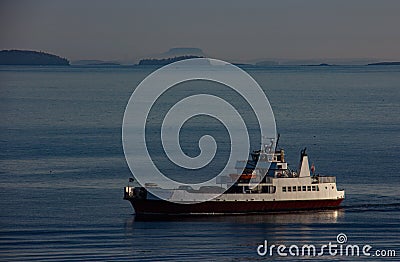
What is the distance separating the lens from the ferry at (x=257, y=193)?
6147 cm

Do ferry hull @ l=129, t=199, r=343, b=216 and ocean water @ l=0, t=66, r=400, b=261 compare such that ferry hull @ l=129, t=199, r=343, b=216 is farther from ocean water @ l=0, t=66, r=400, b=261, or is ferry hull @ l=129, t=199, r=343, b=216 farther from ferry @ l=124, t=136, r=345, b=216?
ocean water @ l=0, t=66, r=400, b=261

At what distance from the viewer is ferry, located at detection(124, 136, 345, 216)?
61469 millimetres

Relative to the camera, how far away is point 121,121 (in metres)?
128

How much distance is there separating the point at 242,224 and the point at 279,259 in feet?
36.0

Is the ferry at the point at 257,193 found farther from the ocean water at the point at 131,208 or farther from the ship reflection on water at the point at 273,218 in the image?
the ocean water at the point at 131,208

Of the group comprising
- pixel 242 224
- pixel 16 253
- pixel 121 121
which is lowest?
pixel 16 253

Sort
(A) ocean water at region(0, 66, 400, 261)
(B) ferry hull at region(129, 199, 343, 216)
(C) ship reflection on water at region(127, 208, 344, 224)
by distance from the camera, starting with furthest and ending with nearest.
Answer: (B) ferry hull at region(129, 199, 343, 216) → (C) ship reflection on water at region(127, 208, 344, 224) → (A) ocean water at region(0, 66, 400, 261)

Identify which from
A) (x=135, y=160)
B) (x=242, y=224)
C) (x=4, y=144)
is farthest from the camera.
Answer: (x=4, y=144)

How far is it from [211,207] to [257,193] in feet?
10.7

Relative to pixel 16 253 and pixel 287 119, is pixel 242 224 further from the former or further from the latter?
pixel 287 119

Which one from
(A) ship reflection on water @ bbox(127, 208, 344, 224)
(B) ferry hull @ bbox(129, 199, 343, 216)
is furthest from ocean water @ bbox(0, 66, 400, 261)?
(B) ferry hull @ bbox(129, 199, 343, 216)

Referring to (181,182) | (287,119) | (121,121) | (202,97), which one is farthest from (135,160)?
(202,97)

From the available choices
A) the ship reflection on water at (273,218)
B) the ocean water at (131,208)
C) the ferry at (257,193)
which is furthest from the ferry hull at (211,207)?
the ocean water at (131,208)

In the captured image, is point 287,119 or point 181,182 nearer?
point 181,182
